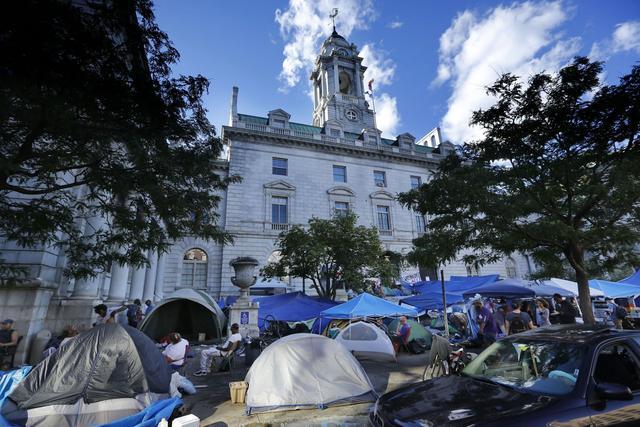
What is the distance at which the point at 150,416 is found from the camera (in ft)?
15.7

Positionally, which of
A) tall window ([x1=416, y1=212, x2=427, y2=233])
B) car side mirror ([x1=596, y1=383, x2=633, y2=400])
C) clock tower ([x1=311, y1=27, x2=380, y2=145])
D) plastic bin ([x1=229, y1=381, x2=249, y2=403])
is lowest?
plastic bin ([x1=229, y1=381, x2=249, y2=403])

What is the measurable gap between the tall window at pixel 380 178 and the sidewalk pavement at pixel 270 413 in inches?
926

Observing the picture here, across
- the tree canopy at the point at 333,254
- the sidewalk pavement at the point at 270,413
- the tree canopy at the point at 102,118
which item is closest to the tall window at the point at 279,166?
the tree canopy at the point at 333,254

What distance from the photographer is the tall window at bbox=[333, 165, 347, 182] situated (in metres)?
30.7

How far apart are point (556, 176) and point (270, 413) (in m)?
9.11

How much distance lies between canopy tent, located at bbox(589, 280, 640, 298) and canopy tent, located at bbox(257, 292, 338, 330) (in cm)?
1311

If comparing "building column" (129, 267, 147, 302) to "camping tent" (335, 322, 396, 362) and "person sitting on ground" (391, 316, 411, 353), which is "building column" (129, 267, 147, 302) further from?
"person sitting on ground" (391, 316, 411, 353)

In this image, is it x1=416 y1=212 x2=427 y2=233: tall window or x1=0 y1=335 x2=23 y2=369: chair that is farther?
x1=416 y1=212 x2=427 y2=233: tall window

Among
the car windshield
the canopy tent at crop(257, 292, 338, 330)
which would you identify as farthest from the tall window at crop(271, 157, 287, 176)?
the car windshield

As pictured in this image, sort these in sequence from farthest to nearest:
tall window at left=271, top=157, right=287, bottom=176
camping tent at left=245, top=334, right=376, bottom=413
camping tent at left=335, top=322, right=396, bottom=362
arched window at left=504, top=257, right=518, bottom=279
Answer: arched window at left=504, top=257, right=518, bottom=279, tall window at left=271, top=157, right=287, bottom=176, camping tent at left=335, top=322, right=396, bottom=362, camping tent at left=245, top=334, right=376, bottom=413

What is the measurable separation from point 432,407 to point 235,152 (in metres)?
26.7

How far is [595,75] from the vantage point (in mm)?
8188

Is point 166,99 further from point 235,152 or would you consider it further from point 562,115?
point 235,152

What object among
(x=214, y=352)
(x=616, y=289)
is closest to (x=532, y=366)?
A: (x=214, y=352)
